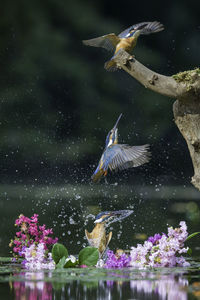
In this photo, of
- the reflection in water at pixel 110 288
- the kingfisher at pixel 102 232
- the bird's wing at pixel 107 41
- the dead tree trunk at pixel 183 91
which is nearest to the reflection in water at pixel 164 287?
the reflection in water at pixel 110 288

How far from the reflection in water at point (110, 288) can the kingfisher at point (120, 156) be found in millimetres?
781

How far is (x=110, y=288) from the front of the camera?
111 inches

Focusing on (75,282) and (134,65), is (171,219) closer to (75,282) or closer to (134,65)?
(134,65)

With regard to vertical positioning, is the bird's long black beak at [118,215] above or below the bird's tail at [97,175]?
below

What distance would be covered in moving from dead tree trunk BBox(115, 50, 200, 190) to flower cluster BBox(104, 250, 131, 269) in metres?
0.66

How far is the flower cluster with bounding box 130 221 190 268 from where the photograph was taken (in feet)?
11.9

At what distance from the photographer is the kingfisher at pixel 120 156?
3.68 m

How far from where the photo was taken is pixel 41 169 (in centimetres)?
989

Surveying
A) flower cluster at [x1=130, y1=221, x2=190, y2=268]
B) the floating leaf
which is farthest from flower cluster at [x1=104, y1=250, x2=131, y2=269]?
the floating leaf

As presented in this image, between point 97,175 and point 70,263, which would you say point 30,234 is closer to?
point 70,263

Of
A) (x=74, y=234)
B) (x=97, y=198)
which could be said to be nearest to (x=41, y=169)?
(x=97, y=198)

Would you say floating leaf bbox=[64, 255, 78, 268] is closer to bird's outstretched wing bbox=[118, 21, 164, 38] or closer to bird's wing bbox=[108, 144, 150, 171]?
bird's wing bbox=[108, 144, 150, 171]

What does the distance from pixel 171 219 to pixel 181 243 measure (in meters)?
2.75

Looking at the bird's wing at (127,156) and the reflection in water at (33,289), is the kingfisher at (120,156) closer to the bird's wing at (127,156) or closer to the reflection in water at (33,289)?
the bird's wing at (127,156)
